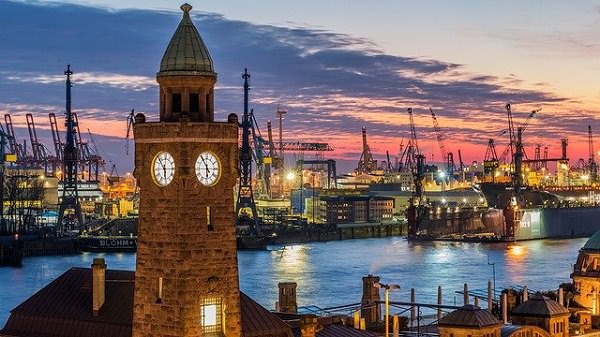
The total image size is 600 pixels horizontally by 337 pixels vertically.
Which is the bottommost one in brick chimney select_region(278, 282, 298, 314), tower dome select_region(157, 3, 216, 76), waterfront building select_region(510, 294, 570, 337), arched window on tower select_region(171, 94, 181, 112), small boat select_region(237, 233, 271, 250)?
small boat select_region(237, 233, 271, 250)

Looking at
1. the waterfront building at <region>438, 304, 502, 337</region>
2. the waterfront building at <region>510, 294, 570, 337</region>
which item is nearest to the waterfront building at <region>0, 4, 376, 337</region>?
the waterfront building at <region>438, 304, 502, 337</region>

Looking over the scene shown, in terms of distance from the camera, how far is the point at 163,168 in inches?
843

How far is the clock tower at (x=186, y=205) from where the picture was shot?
69.6ft

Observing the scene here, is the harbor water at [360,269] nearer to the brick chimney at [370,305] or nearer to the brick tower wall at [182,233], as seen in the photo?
the brick chimney at [370,305]

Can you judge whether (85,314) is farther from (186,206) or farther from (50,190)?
(50,190)

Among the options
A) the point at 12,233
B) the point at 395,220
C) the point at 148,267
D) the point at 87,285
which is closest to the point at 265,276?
the point at 12,233

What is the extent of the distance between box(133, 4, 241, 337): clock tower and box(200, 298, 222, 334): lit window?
0.06 feet

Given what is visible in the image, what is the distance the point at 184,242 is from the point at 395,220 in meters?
171

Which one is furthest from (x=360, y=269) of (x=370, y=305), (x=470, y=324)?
→ (x=470, y=324)

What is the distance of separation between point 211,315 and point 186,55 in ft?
16.1

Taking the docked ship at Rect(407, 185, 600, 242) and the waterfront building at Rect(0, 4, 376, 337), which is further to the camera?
the docked ship at Rect(407, 185, 600, 242)

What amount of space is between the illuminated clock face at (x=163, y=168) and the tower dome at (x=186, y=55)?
1.56m

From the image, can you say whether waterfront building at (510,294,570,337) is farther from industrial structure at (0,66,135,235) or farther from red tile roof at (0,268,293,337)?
industrial structure at (0,66,135,235)

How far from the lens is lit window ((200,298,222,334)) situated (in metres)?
21.4
